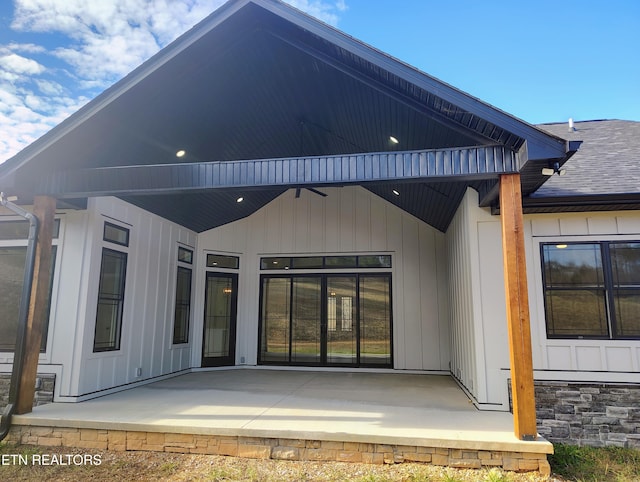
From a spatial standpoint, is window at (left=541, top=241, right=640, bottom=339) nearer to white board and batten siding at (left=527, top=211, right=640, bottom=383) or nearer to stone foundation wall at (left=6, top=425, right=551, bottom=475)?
white board and batten siding at (left=527, top=211, right=640, bottom=383)

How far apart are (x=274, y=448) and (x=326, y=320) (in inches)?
190

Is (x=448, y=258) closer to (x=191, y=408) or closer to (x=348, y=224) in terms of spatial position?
(x=348, y=224)

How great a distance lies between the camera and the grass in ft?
12.8

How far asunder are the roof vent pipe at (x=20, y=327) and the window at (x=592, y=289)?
6.27 meters

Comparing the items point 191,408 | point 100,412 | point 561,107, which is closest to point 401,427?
point 191,408

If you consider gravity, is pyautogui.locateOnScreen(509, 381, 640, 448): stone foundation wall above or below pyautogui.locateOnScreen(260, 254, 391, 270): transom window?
below

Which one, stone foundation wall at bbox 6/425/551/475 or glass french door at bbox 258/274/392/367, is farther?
glass french door at bbox 258/274/392/367

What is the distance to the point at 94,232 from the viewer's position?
5.64 m

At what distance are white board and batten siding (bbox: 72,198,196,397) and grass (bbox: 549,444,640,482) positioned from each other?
564 cm

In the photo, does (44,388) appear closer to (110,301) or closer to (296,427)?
(110,301)

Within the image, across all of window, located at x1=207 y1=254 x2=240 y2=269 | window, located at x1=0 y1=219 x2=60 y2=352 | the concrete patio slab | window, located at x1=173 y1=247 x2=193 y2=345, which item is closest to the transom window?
window, located at x1=207 y1=254 x2=240 y2=269

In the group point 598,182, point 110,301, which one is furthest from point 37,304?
point 598,182

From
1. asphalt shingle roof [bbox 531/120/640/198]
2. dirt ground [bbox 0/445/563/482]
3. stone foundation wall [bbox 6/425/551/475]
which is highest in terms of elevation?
asphalt shingle roof [bbox 531/120/640/198]

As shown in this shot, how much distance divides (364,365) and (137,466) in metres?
5.31
